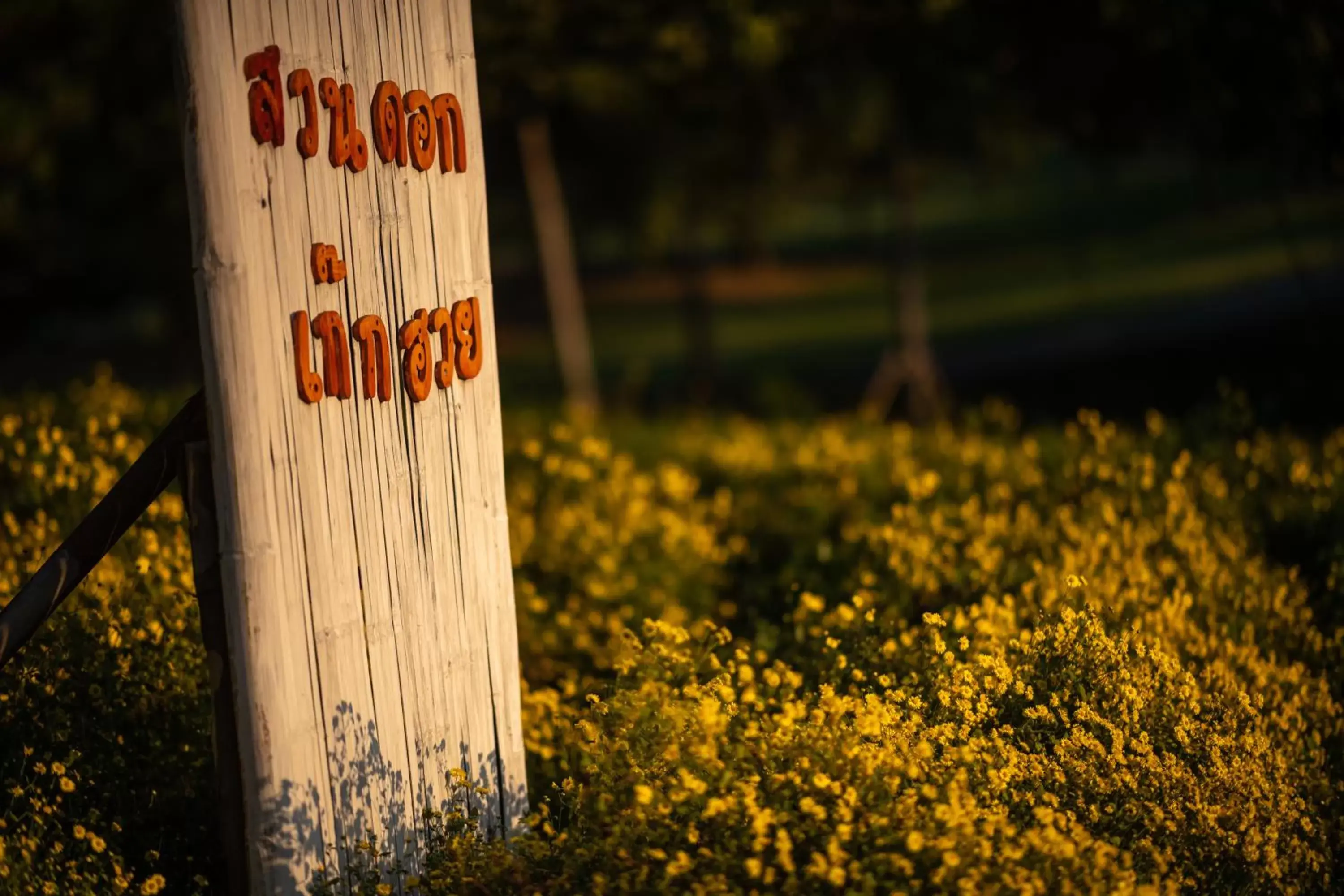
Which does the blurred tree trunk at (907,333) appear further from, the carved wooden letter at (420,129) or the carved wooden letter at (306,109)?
the carved wooden letter at (306,109)

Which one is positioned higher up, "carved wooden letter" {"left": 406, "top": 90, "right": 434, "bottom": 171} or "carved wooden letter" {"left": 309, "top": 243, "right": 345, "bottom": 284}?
"carved wooden letter" {"left": 406, "top": 90, "right": 434, "bottom": 171}

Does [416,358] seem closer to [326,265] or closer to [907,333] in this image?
[326,265]

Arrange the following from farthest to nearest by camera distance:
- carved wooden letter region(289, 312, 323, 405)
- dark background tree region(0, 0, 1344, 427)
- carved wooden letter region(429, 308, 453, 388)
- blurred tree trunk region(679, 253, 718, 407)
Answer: blurred tree trunk region(679, 253, 718, 407), dark background tree region(0, 0, 1344, 427), carved wooden letter region(429, 308, 453, 388), carved wooden letter region(289, 312, 323, 405)

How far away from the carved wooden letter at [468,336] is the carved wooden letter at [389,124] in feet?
1.63

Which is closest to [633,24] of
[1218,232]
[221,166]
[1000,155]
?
[221,166]

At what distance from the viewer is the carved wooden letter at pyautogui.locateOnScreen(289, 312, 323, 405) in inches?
144

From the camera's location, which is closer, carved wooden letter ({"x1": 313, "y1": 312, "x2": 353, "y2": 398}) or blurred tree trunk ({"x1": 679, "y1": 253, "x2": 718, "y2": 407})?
carved wooden letter ({"x1": 313, "y1": 312, "x2": 353, "y2": 398})

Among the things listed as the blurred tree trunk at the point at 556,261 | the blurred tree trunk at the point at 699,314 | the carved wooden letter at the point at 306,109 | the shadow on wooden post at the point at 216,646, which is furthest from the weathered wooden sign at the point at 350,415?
the blurred tree trunk at the point at 699,314

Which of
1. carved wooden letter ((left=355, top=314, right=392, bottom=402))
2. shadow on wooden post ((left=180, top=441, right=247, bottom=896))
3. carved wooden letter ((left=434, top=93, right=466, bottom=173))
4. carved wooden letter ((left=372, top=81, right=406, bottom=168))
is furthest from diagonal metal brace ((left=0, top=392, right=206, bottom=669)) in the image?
carved wooden letter ((left=434, top=93, right=466, bottom=173))

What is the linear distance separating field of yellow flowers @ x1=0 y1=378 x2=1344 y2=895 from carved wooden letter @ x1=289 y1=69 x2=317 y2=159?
170cm

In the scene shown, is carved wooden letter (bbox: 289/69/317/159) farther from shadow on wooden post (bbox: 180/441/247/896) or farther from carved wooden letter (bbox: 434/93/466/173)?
shadow on wooden post (bbox: 180/441/247/896)

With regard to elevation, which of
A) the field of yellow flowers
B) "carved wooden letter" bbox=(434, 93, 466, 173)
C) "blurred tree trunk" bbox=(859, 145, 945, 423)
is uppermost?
"carved wooden letter" bbox=(434, 93, 466, 173)

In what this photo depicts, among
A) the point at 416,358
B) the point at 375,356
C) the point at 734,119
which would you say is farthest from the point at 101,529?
the point at 734,119

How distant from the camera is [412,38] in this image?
4.12m
